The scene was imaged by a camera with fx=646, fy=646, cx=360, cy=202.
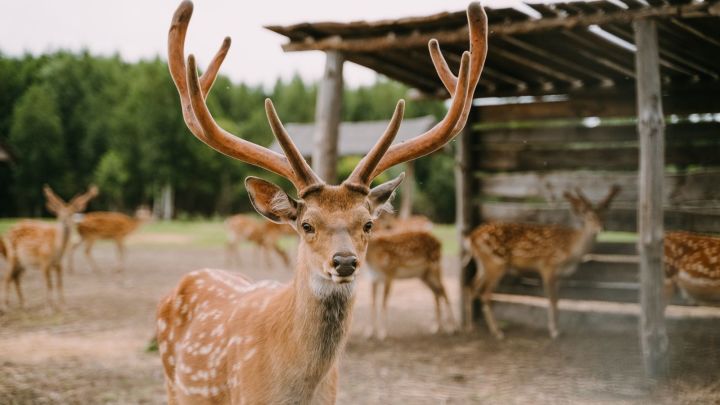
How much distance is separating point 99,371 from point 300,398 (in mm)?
3466

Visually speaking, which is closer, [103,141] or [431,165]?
[103,141]

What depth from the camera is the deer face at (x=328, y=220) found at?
2.35 metres

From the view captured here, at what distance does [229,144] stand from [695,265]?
Result: 475cm

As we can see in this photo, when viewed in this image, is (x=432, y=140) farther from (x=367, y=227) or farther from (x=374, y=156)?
(x=367, y=227)

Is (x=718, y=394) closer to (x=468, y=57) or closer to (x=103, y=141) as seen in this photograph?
(x=468, y=57)

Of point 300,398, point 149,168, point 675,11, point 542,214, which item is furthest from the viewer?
point 149,168

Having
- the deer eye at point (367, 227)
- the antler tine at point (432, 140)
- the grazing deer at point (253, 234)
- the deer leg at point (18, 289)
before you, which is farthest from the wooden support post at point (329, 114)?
the grazing deer at point (253, 234)

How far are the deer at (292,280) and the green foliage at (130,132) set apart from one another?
16.4 ft

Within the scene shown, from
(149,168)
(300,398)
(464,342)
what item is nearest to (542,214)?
(464,342)

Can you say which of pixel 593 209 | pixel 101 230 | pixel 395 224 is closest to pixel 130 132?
pixel 101 230

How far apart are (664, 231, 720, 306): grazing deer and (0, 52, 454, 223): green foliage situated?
9.89 ft

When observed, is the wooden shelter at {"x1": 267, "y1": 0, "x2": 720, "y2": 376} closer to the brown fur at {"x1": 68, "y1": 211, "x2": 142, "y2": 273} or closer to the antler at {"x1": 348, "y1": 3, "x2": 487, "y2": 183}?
the antler at {"x1": 348, "y1": 3, "x2": 487, "y2": 183}

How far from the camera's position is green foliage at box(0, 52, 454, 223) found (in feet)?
33.6

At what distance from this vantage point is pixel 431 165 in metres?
37.0
